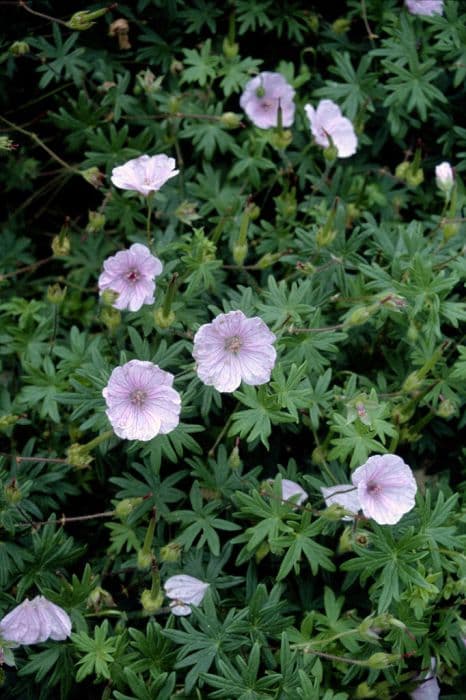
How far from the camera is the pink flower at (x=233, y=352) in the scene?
6.16 feet

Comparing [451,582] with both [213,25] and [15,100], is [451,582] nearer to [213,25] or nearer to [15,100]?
[213,25]

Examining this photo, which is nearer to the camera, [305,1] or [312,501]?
[312,501]

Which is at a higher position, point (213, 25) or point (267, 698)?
point (213, 25)

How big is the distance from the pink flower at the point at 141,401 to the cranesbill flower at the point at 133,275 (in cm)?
26

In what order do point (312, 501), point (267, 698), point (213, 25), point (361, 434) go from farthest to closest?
point (213, 25) → point (312, 501) → point (361, 434) → point (267, 698)

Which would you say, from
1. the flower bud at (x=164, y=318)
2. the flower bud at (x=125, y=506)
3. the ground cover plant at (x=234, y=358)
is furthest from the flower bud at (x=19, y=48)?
the flower bud at (x=125, y=506)

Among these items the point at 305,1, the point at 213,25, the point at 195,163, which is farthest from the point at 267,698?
the point at 305,1

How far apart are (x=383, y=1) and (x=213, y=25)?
553 mm

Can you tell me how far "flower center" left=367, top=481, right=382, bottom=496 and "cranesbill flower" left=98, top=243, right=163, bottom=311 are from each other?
0.69m

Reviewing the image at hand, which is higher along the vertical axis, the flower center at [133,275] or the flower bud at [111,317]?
the flower center at [133,275]

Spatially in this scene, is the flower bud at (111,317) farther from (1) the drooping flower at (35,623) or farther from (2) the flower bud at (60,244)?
(1) the drooping flower at (35,623)

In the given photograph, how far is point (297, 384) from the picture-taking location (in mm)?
1980

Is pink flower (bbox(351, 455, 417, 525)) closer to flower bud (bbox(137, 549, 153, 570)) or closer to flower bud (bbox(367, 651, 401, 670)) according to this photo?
flower bud (bbox(367, 651, 401, 670))

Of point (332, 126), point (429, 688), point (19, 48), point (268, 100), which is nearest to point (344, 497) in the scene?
point (429, 688)
